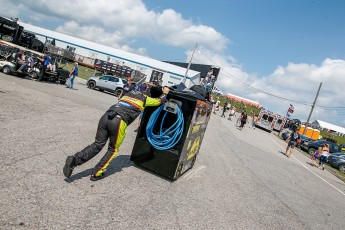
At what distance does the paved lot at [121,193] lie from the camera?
12.4 feet

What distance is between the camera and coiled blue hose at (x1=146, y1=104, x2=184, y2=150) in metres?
6.01

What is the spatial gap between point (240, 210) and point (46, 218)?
384 cm

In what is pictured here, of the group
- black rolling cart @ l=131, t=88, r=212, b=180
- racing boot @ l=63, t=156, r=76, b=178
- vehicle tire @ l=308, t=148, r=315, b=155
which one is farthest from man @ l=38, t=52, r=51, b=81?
vehicle tire @ l=308, t=148, r=315, b=155

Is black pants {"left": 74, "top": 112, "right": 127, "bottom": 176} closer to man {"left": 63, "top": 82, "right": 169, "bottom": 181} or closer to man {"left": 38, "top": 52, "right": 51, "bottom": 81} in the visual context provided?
man {"left": 63, "top": 82, "right": 169, "bottom": 181}

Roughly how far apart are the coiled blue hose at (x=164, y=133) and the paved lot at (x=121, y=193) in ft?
2.59

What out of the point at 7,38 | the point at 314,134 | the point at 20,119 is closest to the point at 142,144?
the point at 20,119

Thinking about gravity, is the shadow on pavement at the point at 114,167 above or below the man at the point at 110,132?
below

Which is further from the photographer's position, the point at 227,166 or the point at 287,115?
the point at 287,115

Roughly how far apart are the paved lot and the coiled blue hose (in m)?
0.79

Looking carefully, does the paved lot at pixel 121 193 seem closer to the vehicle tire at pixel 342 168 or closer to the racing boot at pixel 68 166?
the racing boot at pixel 68 166

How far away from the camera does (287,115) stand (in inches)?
1486

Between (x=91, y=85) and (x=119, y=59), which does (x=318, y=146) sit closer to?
(x=91, y=85)

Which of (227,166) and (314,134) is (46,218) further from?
(314,134)

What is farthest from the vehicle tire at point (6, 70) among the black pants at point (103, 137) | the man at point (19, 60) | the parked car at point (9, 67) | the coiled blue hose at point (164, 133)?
the black pants at point (103, 137)
